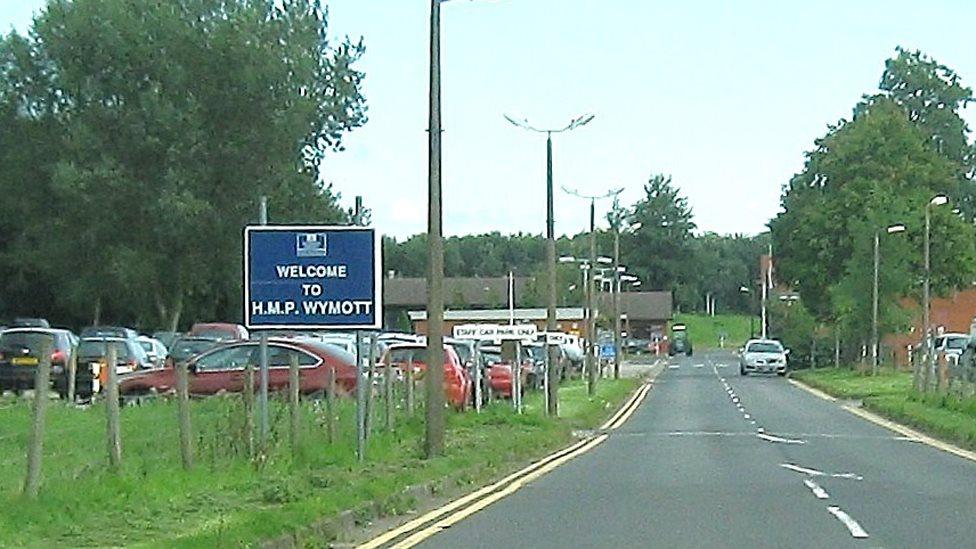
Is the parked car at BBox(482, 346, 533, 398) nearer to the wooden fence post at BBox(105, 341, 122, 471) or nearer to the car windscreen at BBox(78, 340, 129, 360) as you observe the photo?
the car windscreen at BBox(78, 340, 129, 360)

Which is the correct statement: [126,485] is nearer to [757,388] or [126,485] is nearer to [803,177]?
[757,388]

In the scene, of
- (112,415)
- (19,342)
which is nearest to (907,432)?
(19,342)

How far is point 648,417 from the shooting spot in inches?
1690

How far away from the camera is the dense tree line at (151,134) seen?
6325 centimetres

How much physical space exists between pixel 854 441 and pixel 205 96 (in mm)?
36664

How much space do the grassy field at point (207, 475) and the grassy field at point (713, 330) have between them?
451ft

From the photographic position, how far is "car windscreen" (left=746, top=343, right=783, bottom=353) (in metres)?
83.4

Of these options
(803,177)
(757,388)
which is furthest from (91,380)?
(803,177)

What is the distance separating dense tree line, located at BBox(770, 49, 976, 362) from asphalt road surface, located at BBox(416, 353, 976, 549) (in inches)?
1341

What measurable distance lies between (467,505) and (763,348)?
66269 millimetres

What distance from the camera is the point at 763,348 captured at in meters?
83.8

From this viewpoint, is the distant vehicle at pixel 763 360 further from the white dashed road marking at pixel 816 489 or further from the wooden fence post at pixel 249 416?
the wooden fence post at pixel 249 416

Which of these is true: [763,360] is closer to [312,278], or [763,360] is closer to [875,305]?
[875,305]

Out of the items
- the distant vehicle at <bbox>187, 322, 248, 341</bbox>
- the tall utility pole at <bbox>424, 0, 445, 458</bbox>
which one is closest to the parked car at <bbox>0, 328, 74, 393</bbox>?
the distant vehicle at <bbox>187, 322, 248, 341</bbox>
